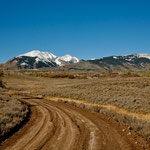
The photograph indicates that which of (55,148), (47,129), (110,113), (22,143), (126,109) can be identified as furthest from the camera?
(126,109)

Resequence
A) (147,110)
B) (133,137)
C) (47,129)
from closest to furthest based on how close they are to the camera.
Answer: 1. (133,137)
2. (47,129)
3. (147,110)

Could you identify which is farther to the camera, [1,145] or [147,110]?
[147,110]

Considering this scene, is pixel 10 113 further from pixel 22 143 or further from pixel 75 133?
pixel 75 133

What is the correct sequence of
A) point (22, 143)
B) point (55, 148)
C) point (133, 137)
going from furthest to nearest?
point (133, 137), point (22, 143), point (55, 148)

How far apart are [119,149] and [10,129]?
689 cm

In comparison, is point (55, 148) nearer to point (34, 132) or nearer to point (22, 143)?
point (22, 143)

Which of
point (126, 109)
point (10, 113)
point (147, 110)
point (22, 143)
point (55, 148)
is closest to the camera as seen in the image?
point (55, 148)

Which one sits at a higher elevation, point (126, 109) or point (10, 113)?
point (10, 113)

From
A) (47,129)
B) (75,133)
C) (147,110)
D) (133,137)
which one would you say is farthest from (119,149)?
(147,110)

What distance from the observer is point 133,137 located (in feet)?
29.9

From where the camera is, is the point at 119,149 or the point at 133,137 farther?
the point at 133,137

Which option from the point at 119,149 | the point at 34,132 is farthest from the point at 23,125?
the point at 119,149

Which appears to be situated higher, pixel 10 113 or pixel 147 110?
pixel 10 113

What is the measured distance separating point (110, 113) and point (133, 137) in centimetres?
570
